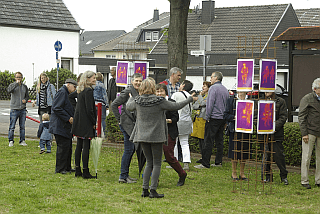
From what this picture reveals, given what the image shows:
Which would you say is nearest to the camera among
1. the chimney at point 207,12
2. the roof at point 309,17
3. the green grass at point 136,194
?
the green grass at point 136,194

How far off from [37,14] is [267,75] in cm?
3373

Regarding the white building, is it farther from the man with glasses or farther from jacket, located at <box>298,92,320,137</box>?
jacket, located at <box>298,92,320,137</box>

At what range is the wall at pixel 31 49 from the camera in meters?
36.2

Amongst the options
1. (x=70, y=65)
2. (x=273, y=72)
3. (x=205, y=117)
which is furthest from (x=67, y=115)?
(x=70, y=65)

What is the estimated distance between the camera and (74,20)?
40062 millimetres

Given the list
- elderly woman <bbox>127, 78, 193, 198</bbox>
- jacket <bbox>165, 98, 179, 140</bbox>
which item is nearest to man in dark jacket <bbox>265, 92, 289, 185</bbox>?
jacket <bbox>165, 98, 179, 140</bbox>

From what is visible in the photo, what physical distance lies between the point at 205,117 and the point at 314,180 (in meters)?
2.76

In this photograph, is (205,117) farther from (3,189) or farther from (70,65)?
(70,65)

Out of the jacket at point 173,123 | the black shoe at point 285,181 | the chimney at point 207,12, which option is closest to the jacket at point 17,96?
the jacket at point 173,123

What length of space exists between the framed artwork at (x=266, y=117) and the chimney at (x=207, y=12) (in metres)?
38.6

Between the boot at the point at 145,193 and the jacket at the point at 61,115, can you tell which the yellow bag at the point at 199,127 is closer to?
the jacket at the point at 61,115

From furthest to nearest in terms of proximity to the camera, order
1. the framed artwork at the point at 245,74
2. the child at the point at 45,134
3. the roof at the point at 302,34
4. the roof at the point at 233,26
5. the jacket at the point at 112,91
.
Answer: the roof at the point at 233,26, the jacket at the point at 112,91, the child at the point at 45,134, the roof at the point at 302,34, the framed artwork at the point at 245,74

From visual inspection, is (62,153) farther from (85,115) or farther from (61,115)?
(85,115)

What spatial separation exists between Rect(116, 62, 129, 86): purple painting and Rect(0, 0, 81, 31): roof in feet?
93.5
